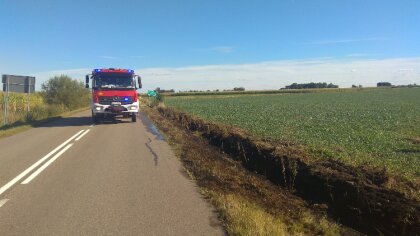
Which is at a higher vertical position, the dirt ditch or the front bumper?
the front bumper

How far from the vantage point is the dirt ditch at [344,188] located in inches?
283

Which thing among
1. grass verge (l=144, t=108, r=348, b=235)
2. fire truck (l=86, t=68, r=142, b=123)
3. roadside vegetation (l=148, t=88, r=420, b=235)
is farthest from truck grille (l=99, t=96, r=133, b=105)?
grass verge (l=144, t=108, r=348, b=235)

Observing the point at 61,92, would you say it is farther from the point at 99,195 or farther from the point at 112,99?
the point at 99,195

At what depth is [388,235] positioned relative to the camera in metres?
6.96

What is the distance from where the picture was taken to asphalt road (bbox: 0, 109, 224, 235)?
578 cm

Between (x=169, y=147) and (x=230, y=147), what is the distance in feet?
7.92

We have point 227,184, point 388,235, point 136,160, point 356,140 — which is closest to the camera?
point 388,235

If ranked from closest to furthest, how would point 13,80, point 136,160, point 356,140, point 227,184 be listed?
point 227,184
point 136,160
point 356,140
point 13,80

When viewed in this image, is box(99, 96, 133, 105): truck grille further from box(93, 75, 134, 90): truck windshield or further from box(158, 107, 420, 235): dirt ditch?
box(158, 107, 420, 235): dirt ditch

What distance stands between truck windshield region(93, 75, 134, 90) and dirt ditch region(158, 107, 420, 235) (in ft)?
41.5

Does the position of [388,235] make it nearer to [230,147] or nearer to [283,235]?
[283,235]

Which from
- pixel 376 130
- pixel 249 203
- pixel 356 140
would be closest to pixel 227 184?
pixel 249 203

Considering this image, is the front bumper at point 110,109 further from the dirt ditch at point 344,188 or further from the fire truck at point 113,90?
the dirt ditch at point 344,188

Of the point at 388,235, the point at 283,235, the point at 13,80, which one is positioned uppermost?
the point at 13,80
